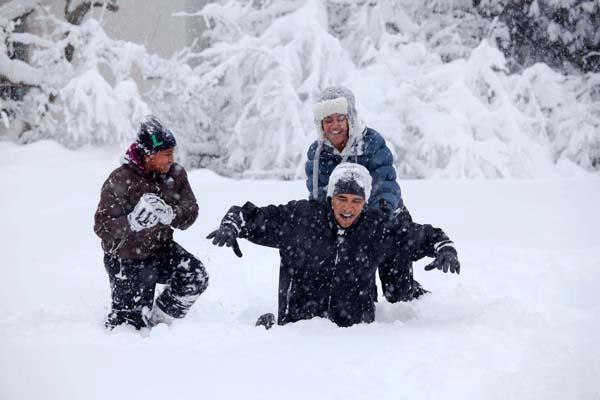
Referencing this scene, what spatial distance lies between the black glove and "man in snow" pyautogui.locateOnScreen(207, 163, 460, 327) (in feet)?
0.34

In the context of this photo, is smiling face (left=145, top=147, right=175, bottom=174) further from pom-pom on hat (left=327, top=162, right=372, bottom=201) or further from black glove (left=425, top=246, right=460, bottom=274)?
black glove (left=425, top=246, right=460, bottom=274)

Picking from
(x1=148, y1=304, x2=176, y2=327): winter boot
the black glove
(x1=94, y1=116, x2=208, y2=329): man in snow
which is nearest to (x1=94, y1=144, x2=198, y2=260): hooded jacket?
(x1=94, y1=116, x2=208, y2=329): man in snow

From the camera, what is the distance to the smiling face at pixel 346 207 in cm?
324

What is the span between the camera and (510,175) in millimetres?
13078

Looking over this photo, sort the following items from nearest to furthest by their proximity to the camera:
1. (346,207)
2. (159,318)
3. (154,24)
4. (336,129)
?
(346,207) → (336,129) → (159,318) → (154,24)

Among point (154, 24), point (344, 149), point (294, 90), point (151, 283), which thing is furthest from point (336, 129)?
point (154, 24)

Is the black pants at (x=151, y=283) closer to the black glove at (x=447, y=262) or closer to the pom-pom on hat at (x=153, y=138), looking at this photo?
the pom-pom on hat at (x=153, y=138)

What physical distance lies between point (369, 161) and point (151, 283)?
1655 millimetres

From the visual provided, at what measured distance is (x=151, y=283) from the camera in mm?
3945

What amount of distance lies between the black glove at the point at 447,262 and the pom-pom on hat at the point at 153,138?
175cm

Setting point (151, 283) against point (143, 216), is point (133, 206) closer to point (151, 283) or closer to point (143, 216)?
point (143, 216)

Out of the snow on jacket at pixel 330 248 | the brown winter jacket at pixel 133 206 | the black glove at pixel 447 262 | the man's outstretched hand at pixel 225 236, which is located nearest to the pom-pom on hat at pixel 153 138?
the brown winter jacket at pixel 133 206

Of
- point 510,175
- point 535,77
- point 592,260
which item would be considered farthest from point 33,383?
point 535,77

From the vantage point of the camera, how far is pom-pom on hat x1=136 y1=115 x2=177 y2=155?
364 centimetres
